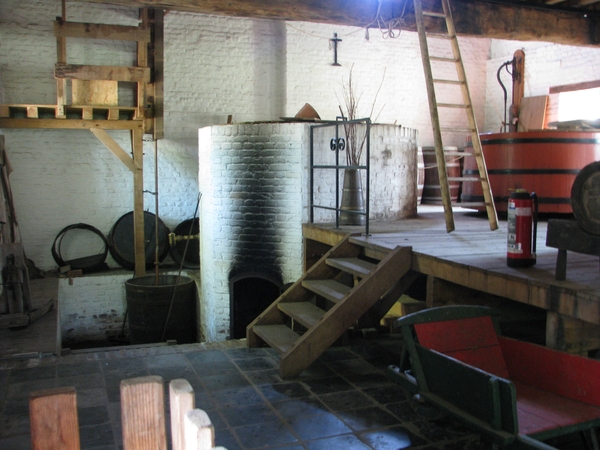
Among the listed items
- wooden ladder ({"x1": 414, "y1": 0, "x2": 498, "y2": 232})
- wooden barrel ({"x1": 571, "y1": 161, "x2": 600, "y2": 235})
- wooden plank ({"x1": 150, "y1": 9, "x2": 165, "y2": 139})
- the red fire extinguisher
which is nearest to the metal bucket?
wooden plank ({"x1": 150, "y1": 9, "x2": 165, "y2": 139})

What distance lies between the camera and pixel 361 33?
31.2 ft

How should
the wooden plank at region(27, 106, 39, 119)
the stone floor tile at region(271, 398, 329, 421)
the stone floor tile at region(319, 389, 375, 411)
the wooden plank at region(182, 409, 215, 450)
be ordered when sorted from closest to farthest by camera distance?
1. the wooden plank at region(182, 409, 215, 450)
2. the stone floor tile at region(271, 398, 329, 421)
3. the stone floor tile at region(319, 389, 375, 411)
4. the wooden plank at region(27, 106, 39, 119)

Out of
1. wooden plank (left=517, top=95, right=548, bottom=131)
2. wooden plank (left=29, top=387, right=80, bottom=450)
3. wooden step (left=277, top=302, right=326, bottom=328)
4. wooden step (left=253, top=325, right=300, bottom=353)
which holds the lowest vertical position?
wooden step (left=253, top=325, right=300, bottom=353)

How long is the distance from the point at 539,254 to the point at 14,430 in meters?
3.36

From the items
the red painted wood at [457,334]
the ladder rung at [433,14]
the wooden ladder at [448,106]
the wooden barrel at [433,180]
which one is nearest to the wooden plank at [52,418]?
the red painted wood at [457,334]

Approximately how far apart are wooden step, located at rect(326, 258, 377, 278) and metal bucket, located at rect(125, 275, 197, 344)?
3.16m

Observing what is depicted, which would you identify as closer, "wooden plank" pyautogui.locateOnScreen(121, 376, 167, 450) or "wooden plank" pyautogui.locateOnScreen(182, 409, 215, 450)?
"wooden plank" pyautogui.locateOnScreen(182, 409, 215, 450)

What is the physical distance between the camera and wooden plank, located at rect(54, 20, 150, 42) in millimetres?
7578

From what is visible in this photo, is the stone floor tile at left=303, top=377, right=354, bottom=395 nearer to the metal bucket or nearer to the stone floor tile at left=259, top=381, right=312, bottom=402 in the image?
the stone floor tile at left=259, top=381, right=312, bottom=402

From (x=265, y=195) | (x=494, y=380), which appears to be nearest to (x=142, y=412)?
(x=494, y=380)

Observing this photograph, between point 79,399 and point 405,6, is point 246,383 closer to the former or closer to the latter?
point 79,399

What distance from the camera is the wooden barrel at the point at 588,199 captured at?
2.67 metres

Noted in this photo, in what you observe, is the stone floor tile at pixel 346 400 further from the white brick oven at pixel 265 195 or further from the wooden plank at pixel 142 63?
the wooden plank at pixel 142 63

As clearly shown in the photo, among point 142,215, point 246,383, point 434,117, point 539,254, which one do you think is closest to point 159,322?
point 142,215
